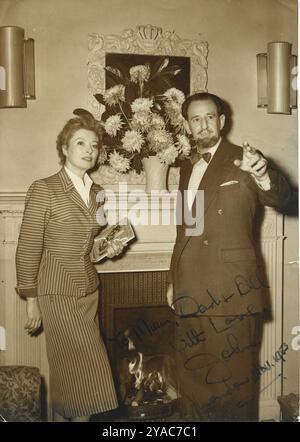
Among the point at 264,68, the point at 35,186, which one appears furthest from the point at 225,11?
the point at 35,186

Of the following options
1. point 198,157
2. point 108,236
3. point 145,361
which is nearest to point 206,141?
point 198,157

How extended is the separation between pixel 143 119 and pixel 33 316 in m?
1.05

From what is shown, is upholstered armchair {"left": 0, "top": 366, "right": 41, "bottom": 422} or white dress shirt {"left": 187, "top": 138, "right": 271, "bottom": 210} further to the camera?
white dress shirt {"left": 187, "top": 138, "right": 271, "bottom": 210}

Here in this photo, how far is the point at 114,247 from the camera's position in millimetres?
2391

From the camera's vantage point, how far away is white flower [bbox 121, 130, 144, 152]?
233 centimetres

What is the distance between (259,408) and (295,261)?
2.51 feet

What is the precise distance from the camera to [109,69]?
7.70 feet

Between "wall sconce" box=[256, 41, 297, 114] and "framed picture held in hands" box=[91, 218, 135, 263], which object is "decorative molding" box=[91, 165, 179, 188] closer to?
"framed picture held in hands" box=[91, 218, 135, 263]

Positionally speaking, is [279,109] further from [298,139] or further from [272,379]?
[272,379]

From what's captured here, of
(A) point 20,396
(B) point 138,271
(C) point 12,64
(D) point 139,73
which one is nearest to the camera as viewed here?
(A) point 20,396

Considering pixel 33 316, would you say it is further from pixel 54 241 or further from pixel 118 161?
pixel 118 161
